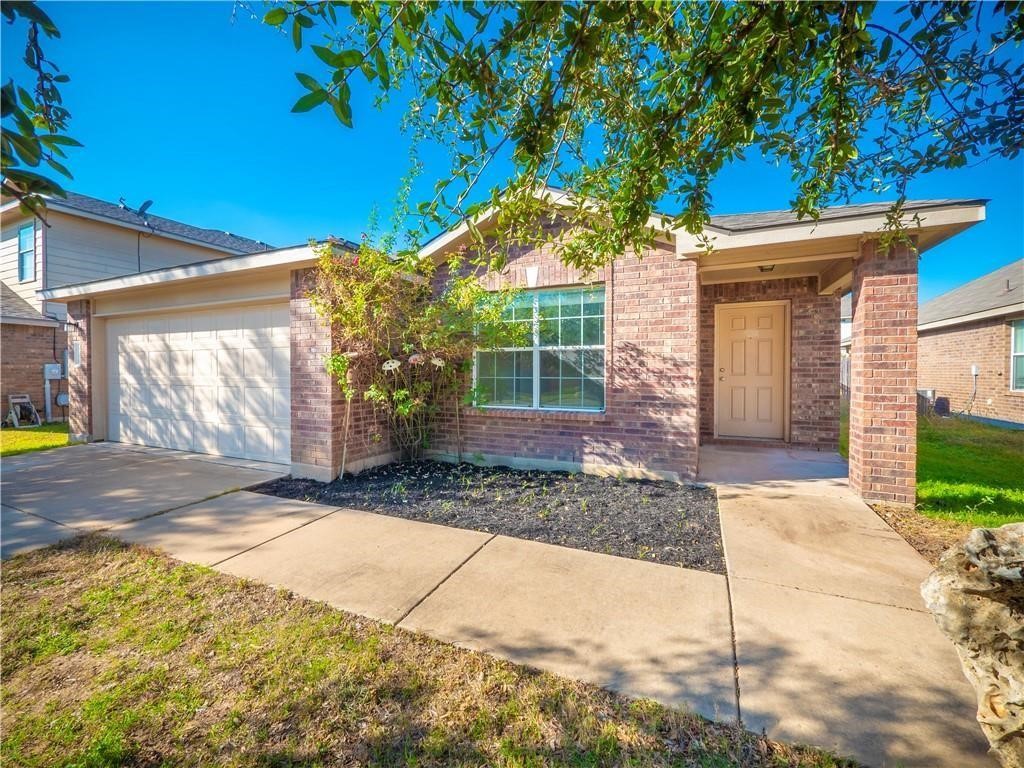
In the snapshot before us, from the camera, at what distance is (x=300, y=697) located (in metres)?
2.05

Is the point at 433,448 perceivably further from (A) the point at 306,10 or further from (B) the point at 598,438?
(A) the point at 306,10

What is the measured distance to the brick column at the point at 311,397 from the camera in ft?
18.8

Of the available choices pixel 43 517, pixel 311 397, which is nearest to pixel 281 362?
pixel 311 397

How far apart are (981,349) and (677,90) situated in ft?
51.9

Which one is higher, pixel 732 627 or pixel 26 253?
pixel 26 253

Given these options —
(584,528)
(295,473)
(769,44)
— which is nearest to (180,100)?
(295,473)

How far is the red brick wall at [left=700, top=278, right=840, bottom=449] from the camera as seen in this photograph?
7230 mm

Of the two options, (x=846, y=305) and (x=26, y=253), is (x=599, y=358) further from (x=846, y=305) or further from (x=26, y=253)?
(x=26, y=253)

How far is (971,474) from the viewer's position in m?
5.99

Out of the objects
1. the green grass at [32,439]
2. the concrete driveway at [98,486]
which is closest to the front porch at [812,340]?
the concrete driveway at [98,486]

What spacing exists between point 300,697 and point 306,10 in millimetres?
2879

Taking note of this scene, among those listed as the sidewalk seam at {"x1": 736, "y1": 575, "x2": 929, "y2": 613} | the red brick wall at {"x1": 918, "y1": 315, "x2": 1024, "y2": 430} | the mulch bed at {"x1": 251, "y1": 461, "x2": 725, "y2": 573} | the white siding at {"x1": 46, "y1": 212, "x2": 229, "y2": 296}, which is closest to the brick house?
the mulch bed at {"x1": 251, "y1": 461, "x2": 725, "y2": 573}

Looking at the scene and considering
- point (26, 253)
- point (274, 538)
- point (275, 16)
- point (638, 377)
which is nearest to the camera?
point (275, 16)

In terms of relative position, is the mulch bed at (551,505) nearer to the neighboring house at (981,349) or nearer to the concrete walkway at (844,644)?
the concrete walkway at (844,644)
